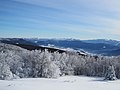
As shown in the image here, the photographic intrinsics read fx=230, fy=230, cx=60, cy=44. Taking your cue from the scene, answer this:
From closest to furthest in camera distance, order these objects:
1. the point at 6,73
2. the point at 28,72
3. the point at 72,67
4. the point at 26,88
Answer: the point at 26,88
the point at 6,73
the point at 28,72
the point at 72,67

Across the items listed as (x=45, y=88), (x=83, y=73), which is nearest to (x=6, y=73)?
(x=45, y=88)

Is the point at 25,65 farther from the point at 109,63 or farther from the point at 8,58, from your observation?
the point at 109,63

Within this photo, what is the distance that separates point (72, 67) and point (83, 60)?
10.2 metres

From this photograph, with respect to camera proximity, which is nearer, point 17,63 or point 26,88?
point 26,88

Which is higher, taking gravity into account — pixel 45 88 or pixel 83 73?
pixel 45 88

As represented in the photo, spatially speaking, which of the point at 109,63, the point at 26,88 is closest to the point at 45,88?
the point at 26,88

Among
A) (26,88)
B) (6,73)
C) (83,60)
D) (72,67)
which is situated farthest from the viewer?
(83,60)

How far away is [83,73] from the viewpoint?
110 metres

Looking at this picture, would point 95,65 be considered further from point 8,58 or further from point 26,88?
point 26,88

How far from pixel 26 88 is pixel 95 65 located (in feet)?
315

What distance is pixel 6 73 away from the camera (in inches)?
2464

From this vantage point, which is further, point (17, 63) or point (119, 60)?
point (119, 60)

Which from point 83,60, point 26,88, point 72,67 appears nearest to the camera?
point 26,88

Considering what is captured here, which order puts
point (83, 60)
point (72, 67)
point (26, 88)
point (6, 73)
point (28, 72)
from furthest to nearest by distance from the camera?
1. point (83, 60)
2. point (72, 67)
3. point (28, 72)
4. point (6, 73)
5. point (26, 88)
